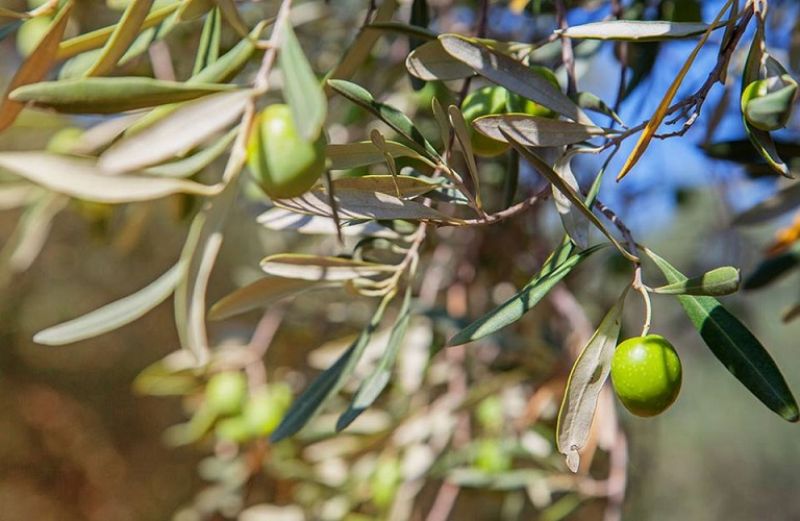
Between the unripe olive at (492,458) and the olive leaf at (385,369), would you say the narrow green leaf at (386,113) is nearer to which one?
the olive leaf at (385,369)

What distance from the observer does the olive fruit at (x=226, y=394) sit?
3.85 ft

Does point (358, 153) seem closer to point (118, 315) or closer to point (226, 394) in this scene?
point (118, 315)

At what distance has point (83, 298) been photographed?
2.22 metres

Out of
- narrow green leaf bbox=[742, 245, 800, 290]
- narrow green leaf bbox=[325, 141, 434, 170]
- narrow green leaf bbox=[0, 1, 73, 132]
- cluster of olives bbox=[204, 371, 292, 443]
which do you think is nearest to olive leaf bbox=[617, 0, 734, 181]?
narrow green leaf bbox=[325, 141, 434, 170]

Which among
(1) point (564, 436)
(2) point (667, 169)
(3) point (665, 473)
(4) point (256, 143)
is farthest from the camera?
(3) point (665, 473)

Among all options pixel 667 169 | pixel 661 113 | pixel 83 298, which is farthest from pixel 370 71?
pixel 83 298

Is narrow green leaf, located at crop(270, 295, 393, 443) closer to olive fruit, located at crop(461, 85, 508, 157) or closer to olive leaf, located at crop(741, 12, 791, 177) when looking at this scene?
olive fruit, located at crop(461, 85, 508, 157)

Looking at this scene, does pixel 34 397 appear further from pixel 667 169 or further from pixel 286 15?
pixel 286 15

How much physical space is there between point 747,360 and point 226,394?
2.78ft

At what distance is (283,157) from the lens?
375mm

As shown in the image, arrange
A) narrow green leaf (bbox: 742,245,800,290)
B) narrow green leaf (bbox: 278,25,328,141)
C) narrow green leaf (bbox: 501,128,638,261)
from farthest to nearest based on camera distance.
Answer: narrow green leaf (bbox: 742,245,800,290) < narrow green leaf (bbox: 501,128,638,261) < narrow green leaf (bbox: 278,25,328,141)

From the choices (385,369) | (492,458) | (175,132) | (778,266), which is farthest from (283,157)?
(492,458)

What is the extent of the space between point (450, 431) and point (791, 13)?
0.78 m

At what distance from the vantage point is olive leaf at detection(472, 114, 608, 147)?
18.4 inches
